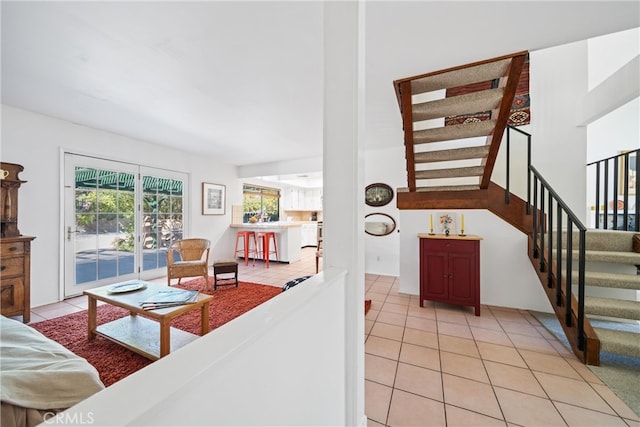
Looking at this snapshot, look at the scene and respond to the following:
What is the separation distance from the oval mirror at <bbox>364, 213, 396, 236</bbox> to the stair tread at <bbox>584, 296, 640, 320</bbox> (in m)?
2.75

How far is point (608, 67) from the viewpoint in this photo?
11.1 feet

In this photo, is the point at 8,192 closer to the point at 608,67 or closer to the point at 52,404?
the point at 52,404

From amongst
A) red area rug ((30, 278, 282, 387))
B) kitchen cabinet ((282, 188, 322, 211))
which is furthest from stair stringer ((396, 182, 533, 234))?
kitchen cabinet ((282, 188, 322, 211))

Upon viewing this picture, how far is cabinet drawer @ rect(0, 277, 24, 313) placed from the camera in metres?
2.51

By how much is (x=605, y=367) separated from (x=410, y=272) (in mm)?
1970

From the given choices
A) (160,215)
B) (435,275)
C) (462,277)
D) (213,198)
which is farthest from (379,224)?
(160,215)

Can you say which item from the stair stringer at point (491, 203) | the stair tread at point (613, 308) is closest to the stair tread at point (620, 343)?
the stair tread at point (613, 308)

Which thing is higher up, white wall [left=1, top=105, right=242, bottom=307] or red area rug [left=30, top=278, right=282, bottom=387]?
white wall [left=1, top=105, right=242, bottom=307]

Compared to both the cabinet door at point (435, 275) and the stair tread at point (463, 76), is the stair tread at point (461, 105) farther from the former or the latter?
the cabinet door at point (435, 275)

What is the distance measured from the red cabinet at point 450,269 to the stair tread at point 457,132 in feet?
3.85

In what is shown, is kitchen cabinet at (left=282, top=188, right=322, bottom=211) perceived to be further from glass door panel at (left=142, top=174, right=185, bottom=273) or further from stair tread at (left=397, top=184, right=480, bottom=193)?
stair tread at (left=397, top=184, right=480, bottom=193)

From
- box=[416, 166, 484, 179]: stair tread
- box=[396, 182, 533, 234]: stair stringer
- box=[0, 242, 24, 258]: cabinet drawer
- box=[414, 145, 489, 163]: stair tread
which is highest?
box=[414, 145, 489, 163]: stair tread

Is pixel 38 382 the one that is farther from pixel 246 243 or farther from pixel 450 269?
pixel 246 243

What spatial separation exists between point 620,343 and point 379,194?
3.28 metres
